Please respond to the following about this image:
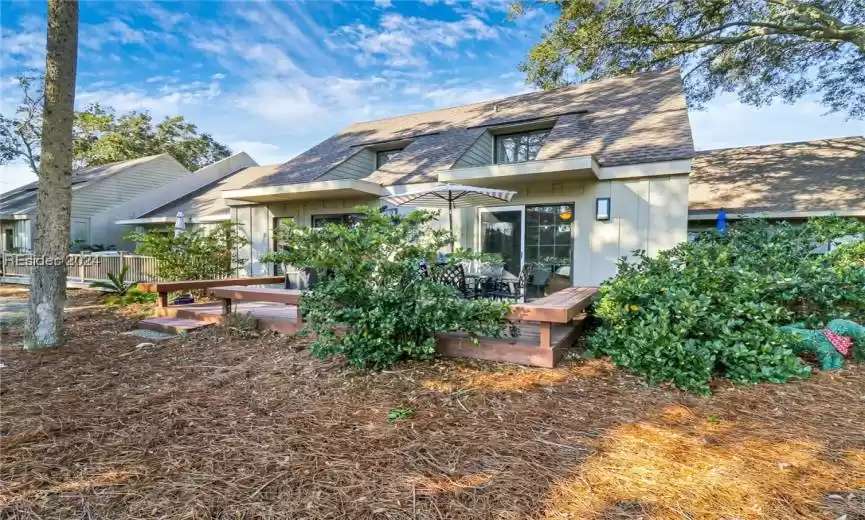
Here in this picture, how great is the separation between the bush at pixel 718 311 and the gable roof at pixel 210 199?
12651 millimetres

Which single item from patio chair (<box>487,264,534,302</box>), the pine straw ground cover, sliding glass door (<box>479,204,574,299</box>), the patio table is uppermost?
sliding glass door (<box>479,204,574,299</box>)

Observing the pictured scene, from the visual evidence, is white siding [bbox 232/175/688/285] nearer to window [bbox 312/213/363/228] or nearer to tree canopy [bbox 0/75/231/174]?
window [bbox 312/213/363/228]

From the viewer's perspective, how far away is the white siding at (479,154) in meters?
7.90

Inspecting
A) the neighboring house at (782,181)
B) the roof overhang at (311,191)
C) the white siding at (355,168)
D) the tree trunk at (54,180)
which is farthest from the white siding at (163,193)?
the neighboring house at (782,181)

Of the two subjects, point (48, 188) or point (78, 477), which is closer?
point (78, 477)

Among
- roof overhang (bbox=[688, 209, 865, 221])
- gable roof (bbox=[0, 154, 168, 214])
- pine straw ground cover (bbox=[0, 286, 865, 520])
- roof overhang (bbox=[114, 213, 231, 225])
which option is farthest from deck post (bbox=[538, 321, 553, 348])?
gable roof (bbox=[0, 154, 168, 214])

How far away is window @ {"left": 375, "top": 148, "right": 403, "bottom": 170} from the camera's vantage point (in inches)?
387

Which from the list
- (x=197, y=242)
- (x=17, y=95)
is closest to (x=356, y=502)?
(x=197, y=242)

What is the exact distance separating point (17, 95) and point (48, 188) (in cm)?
1660

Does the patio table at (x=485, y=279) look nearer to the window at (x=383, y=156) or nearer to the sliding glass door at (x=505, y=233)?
the sliding glass door at (x=505, y=233)

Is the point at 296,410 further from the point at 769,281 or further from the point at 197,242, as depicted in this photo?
the point at 197,242

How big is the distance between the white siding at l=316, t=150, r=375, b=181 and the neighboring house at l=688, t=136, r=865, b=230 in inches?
313

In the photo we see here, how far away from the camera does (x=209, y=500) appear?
5.85 feet

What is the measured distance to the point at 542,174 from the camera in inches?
249
